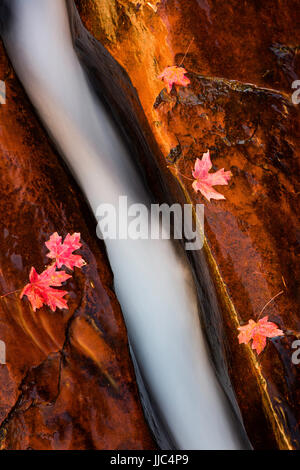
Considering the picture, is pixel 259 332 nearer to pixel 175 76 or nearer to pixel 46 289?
pixel 46 289

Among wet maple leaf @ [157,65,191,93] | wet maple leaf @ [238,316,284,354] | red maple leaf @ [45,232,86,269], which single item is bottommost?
wet maple leaf @ [238,316,284,354]

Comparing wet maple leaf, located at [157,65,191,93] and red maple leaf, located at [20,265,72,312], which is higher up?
wet maple leaf, located at [157,65,191,93]

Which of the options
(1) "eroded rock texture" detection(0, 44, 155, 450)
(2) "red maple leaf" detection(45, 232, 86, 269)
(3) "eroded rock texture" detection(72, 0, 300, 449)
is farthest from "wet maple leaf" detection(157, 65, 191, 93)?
(2) "red maple leaf" detection(45, 232, 86, 269)

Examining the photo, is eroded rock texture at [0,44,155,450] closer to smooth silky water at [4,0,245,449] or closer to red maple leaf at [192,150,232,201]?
smooth silky water at [4,0,245,449]

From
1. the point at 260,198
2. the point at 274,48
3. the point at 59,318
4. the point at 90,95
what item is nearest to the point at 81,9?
the point at 90,95

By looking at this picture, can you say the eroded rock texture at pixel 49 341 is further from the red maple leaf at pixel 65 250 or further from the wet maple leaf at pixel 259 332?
the wet maple leaf at pixel 259 332
